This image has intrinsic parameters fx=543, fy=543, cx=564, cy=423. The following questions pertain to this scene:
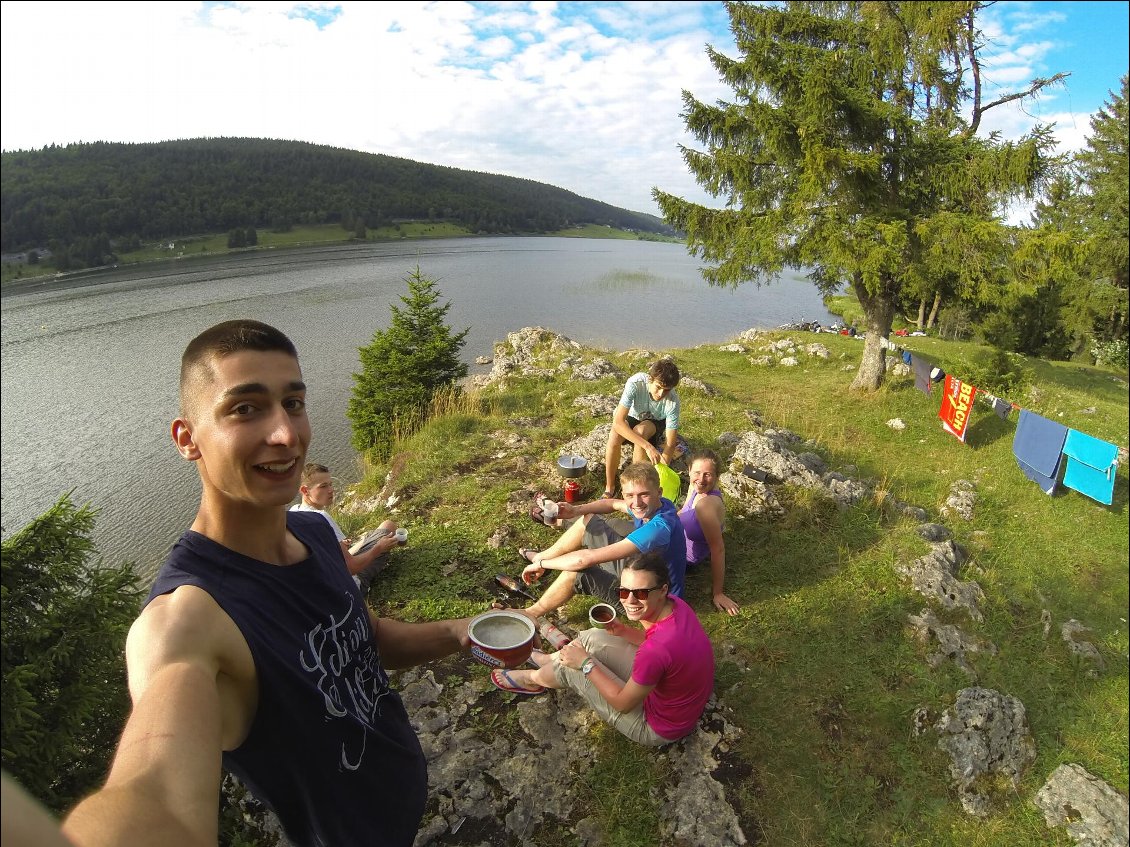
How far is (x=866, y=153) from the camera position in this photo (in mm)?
9906

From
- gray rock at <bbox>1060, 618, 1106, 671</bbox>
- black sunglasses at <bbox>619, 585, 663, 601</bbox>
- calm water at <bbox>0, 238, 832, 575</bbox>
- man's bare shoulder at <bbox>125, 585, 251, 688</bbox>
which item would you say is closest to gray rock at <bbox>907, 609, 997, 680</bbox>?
gray rock at <bbox>1060, 618, 1106, 671</bbox>

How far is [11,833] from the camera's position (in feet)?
1.39

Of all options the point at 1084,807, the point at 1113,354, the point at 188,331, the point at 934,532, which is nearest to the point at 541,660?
the point at 1084,807

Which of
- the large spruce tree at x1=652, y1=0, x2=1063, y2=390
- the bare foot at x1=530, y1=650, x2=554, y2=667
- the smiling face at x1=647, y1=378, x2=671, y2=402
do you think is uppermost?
the large spruce tree at x1=652, y1=0, x2=1063, y2=390

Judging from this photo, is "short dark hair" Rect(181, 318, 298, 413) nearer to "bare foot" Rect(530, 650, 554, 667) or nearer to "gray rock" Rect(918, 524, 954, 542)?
"bare foot" Rect(530, 650, 554, 667)

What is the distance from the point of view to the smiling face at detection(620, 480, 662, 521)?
3975mm

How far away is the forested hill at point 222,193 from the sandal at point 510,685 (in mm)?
25378

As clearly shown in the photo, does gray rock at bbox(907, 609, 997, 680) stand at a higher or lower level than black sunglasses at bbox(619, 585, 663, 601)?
lower

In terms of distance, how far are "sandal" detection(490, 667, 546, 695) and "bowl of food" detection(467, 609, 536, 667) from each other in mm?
1366

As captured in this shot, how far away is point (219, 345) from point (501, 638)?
172 cm

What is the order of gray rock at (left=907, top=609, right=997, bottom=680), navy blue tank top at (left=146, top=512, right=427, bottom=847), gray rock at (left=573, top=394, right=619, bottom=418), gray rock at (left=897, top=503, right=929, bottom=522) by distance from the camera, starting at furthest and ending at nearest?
gray rock at (left=573, top=394, right=619, bottom=418) → gray rock at (left=897, top=503, right=929, bottom=522) → gray rock at (left=907, top=609, right=997, bottom=680) → navy blue tank top at (left=146, top=512, right=427, bottom=847)

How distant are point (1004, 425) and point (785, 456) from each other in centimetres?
590

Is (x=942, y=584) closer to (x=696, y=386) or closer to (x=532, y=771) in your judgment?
(x=532, y=771)

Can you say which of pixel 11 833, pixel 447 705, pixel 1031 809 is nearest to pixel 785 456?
pixel 1031 809
